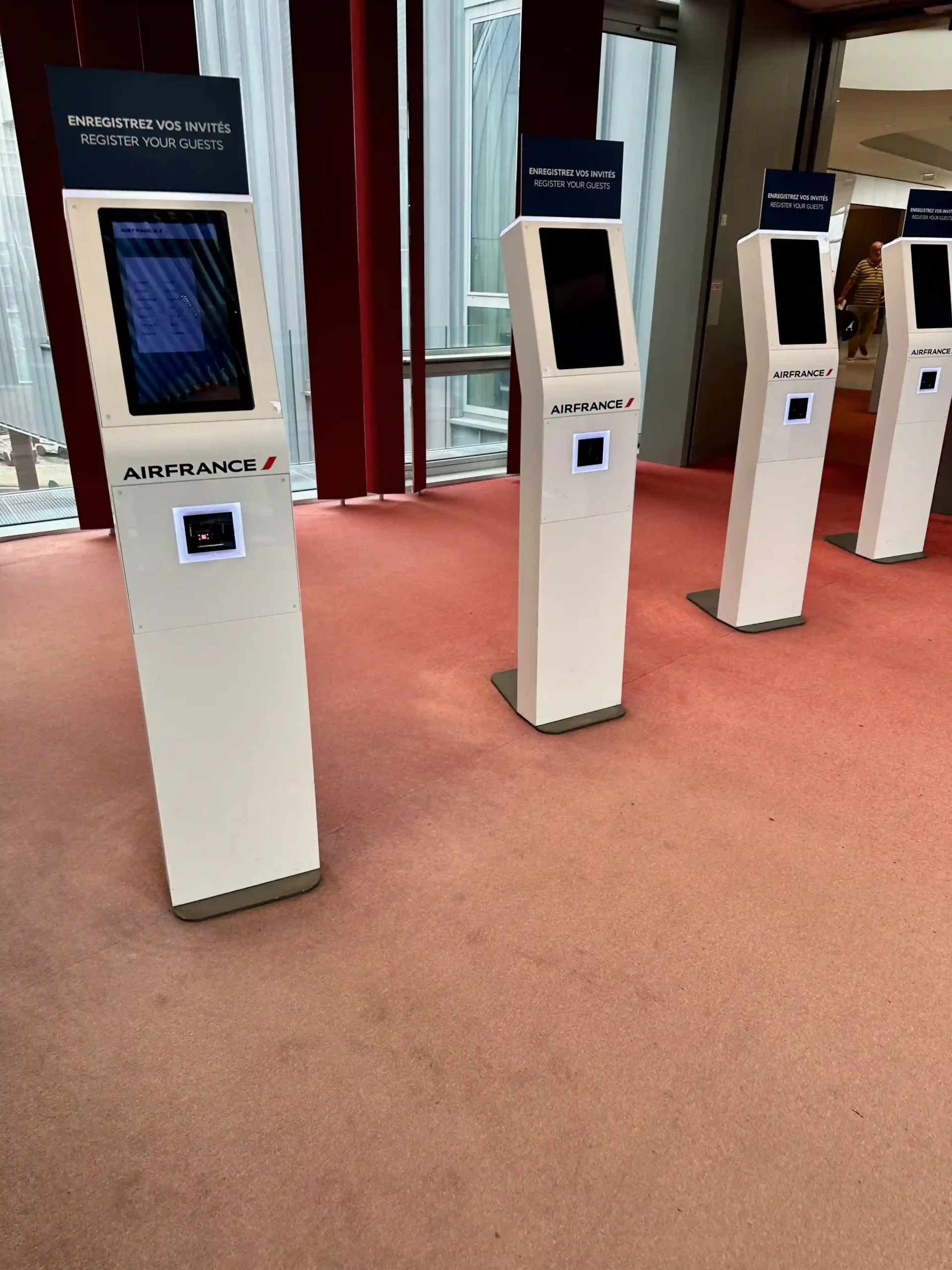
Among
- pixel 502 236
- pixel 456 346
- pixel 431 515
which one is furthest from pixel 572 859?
pixel 456 346

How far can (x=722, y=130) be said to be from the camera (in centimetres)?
661

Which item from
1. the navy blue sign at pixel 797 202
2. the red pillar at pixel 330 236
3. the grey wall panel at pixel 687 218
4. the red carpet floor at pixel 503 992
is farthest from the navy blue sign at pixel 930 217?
the red pillar at pixel 330 236

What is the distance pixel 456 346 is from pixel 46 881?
5349 millimetres

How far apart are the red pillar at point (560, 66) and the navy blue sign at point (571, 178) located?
2.75 m

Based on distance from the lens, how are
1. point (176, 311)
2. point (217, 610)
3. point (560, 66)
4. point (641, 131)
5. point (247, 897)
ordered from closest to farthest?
1. point (176, 311)
2. point (217, 610)
3. point (247, 897)
4. point (560, 66)
5. point (641, 131)

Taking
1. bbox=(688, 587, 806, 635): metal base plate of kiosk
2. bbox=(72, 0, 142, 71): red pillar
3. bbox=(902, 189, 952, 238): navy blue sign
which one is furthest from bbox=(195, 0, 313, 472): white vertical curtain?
bbox=(902, 189, 952, 238): navy blue sign

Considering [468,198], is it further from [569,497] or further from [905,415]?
[569,497]

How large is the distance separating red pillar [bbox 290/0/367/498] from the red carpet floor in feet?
8.38

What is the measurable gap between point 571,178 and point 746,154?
4.90 meters

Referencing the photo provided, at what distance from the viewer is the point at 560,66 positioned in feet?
19.4

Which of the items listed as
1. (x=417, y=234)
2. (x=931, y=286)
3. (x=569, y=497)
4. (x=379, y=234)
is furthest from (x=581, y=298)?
(x=417, y=234)

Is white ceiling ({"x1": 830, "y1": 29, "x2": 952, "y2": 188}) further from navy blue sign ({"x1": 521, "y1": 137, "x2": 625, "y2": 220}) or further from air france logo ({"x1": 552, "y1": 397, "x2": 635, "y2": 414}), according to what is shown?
air france logo ({"x1": 552, "y1": 397, "x2": 635, "y2": 414})

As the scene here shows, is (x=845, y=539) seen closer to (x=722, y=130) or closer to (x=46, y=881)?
(x=722, y=130)

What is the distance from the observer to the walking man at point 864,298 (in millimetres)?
11531
